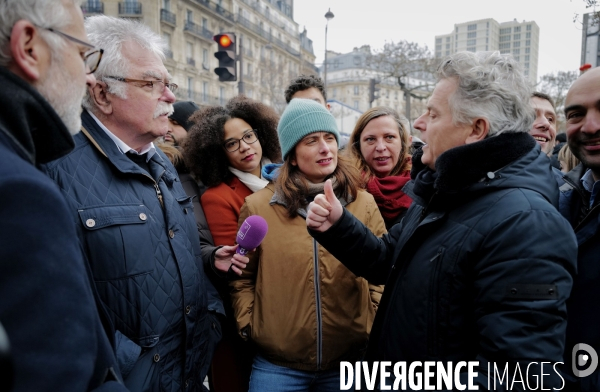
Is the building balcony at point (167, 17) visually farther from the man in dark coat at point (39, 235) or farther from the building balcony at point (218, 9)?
the man in dark coat at point (39, 235)

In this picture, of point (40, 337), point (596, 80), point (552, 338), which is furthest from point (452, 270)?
point (40, 337)

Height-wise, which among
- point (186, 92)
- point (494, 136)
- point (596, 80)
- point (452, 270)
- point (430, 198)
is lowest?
point (452, 270)

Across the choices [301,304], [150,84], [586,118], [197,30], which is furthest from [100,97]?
[197,30]

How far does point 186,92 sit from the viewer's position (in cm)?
3625

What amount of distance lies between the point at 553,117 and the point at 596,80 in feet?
9.37

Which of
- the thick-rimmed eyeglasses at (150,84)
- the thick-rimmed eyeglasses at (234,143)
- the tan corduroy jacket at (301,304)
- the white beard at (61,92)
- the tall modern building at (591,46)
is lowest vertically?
the tan corduroy jacket at (301,304)

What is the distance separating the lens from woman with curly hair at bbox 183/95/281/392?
2916 millimetres

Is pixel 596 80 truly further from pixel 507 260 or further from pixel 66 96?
pixel 66 96

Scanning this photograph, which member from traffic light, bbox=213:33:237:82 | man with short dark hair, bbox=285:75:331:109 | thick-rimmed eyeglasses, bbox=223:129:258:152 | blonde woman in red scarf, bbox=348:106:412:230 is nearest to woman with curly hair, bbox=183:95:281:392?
thick-rimmed eyeglasses, bbox=223:129:258:152

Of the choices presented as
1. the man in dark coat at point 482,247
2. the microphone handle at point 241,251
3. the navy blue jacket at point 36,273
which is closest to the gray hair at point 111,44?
the microphone handle at point 241,251

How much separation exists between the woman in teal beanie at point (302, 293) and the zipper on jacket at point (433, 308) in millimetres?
820

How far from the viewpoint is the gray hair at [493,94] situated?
176 centimetres

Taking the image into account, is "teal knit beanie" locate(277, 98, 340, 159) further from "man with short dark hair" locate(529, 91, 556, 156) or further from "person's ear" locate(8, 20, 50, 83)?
"man with short dark hair" locate(529, 91, 556, 156)

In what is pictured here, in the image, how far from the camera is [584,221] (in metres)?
1.86
